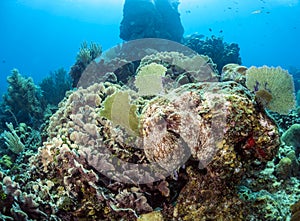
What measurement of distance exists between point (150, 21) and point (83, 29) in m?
98.9

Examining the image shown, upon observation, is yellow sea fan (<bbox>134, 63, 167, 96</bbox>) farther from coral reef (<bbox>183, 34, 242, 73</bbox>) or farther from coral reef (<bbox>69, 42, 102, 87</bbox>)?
coral reef (<bbox>183, 34, 242, 73</bbox>)

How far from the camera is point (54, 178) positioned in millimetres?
3275

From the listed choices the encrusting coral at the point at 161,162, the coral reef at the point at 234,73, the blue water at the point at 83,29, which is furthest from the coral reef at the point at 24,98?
the blue water at the point at 83,29

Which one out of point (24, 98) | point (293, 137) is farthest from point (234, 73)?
point (24, 98)

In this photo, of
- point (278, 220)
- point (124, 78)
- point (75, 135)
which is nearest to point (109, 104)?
point (75, 135)

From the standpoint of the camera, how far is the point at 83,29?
105 metres

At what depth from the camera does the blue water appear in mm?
82812

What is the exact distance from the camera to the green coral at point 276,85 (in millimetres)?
2932

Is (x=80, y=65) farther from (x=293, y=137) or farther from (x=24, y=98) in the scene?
→ (x=293, y=137)

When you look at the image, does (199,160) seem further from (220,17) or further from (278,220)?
(220,17)

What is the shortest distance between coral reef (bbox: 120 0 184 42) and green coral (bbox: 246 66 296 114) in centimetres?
1257

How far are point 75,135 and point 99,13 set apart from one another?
99.0 m

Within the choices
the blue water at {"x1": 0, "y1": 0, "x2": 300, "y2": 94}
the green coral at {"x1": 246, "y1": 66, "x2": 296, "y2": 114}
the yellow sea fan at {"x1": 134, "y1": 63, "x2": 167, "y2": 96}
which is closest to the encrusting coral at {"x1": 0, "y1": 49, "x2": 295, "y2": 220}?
the green coral at {"x1": 246, "y1": 66, "x2": 296, "y2": 114}

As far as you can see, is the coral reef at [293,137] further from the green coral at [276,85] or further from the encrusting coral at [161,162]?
the green coral at [276,85]
